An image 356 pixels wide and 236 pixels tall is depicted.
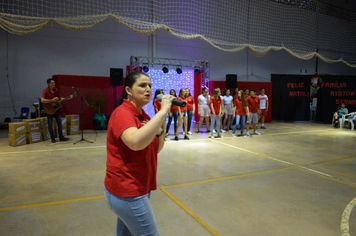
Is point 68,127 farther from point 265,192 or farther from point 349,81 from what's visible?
point 349,81

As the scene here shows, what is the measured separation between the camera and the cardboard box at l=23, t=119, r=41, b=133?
25.3ft

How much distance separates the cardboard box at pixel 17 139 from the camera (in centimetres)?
726

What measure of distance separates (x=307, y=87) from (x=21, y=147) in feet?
47.7

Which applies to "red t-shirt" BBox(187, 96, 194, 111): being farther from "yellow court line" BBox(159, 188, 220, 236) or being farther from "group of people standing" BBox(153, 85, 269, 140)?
"yellow court line" BBox(159, 188, 220, 236)

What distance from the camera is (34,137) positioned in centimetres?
790

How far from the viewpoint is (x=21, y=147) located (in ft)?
23.7

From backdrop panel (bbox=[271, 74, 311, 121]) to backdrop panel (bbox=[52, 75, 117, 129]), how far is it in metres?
9.23

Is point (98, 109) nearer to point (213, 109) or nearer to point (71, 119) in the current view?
point (71, 119)

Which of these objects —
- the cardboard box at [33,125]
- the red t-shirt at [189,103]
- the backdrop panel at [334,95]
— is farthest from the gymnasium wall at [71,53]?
the backdrop panel at [334,95]

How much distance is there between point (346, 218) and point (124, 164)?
3.05 metres

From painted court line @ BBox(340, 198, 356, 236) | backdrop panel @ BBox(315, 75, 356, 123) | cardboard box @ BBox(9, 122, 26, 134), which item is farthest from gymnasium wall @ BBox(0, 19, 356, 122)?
painted court line @ BBox(340, 198, 356, 236)

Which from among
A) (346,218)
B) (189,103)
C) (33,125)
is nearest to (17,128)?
(33,125)

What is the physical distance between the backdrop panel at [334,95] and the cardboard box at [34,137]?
14.2 m

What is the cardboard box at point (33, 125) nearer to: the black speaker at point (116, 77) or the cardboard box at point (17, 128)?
the cardboard box at point (17, 128)
